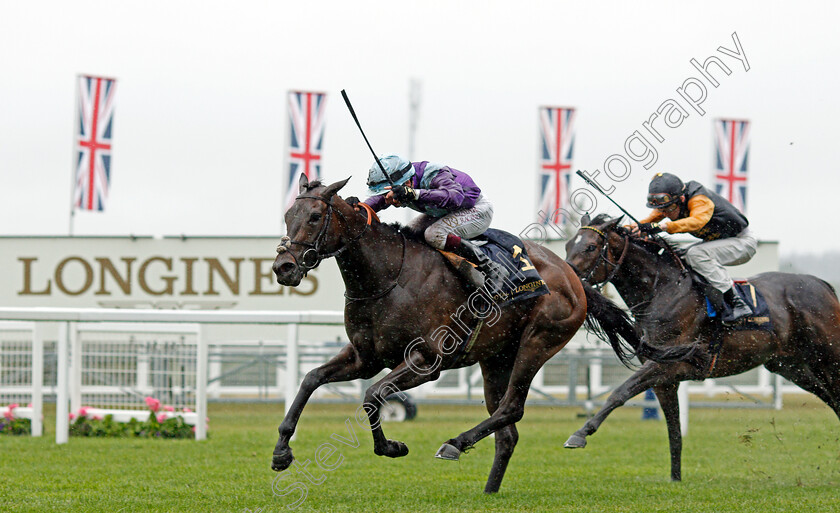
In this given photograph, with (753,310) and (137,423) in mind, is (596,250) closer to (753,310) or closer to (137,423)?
(753,310)

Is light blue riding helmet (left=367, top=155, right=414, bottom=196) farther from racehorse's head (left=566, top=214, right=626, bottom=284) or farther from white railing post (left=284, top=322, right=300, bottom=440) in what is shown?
white railing post (left=284, top=322, right=300, bottom=440)

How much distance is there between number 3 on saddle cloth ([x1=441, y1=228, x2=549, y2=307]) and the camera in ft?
18.9

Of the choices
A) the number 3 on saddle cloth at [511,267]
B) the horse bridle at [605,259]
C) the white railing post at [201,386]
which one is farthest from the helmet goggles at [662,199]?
the white railing post at [201,386]

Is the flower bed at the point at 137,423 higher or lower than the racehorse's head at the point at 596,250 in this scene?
lower

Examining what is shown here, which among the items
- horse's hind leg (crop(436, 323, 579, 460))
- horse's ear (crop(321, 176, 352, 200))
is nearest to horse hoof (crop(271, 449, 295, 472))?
horse's hind leg (crop(436, 323, 579, 460))

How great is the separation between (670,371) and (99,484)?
157 inches

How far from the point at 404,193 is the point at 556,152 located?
12759 mm

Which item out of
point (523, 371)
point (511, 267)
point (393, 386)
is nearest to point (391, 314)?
point (393, 386)

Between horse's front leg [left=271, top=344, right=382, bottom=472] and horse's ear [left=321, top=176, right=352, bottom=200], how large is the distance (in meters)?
0.86

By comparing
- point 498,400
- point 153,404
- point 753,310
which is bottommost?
point 153,404

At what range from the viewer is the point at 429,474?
7.53 meters

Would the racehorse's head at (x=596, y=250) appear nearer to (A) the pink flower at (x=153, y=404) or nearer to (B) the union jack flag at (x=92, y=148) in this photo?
(A) the pink flower at (x=153, y=404)

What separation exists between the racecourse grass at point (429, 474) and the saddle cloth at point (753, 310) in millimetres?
792

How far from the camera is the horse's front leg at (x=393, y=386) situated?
17.1 feet
